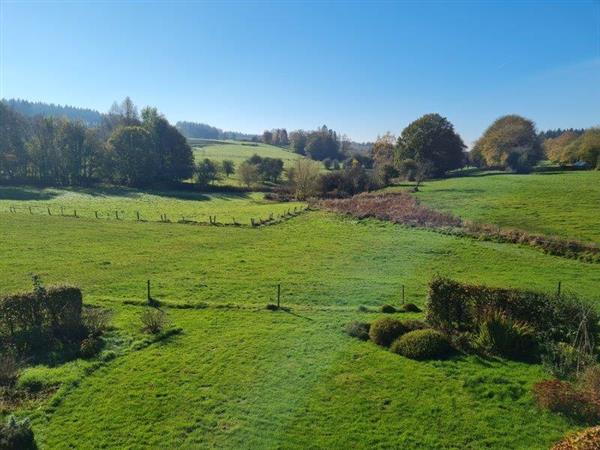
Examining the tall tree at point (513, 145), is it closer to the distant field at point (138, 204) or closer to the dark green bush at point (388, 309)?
the distant field at point (138, 204)

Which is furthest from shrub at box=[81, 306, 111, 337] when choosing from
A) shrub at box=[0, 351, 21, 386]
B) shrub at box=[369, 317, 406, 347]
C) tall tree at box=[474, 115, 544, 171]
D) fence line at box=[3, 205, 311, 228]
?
tall tree at box=[474, 115, 544, 171]

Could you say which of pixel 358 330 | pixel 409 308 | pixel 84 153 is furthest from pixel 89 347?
pixel 84 153

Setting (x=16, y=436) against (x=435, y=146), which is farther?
(x=435, y=146)

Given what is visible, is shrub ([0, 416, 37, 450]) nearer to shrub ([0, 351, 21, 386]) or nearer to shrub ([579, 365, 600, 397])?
shrub ([0, 351, 21, 386])

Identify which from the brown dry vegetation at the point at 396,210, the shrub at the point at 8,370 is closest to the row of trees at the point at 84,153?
the brown dry vegetation at the point at 396,210

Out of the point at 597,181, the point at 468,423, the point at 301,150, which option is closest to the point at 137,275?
the point at 468,423

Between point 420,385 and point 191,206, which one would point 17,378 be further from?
point 191,206

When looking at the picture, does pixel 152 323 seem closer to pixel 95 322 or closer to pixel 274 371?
pixel 95 322

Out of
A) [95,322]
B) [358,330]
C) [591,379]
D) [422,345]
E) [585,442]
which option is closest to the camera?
[585,442]
